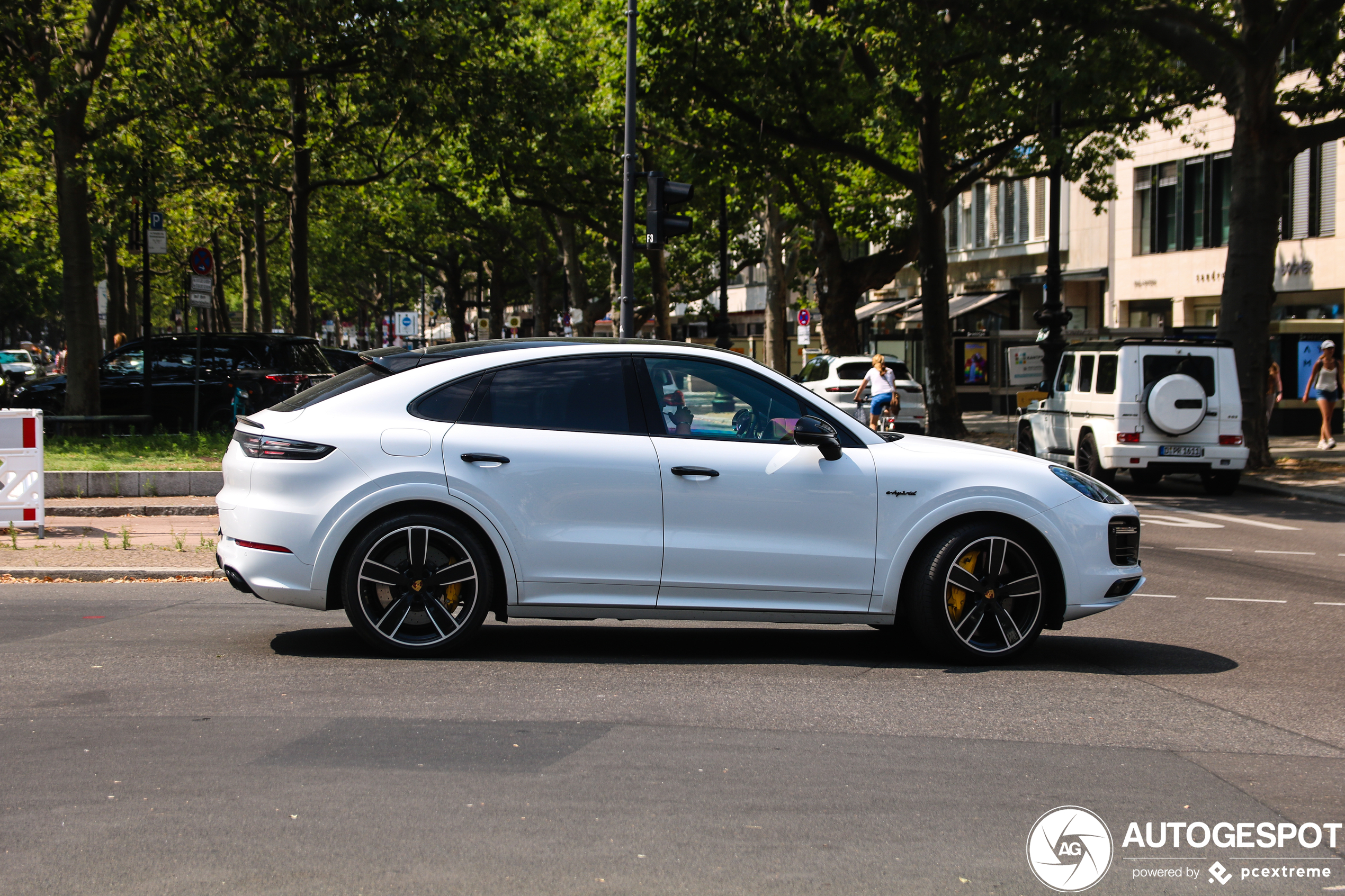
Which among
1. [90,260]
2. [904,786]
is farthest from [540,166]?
[904,786]

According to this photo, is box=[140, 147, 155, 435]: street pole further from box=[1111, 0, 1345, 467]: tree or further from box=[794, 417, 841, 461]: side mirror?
box=[794, 417, 841, 461]: side mirror

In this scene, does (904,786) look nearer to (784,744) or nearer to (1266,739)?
(784,744)

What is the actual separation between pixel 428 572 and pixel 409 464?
527 millimetres

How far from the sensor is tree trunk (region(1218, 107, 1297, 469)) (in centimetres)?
1995

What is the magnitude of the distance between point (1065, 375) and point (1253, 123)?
4.95 meters

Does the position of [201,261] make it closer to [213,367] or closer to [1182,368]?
[213,367]

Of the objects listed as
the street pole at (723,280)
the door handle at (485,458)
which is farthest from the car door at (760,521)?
the street pole at (723,280)

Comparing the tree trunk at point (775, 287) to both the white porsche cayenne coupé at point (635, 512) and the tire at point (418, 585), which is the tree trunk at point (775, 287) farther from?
the tire at point (418, 585)

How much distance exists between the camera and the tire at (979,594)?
21.4 ft

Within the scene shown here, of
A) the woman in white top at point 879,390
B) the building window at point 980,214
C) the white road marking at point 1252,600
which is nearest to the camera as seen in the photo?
the white road marking at point 1252,600

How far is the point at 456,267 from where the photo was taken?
6631 cm

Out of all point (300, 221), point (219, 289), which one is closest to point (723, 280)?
point (300, 221)

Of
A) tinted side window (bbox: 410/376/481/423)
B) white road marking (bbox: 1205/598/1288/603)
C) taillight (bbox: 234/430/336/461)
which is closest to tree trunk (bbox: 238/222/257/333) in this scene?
white road marking (bbox: 1205/598/1288/603)

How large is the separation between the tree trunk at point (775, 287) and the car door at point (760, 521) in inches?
1377
